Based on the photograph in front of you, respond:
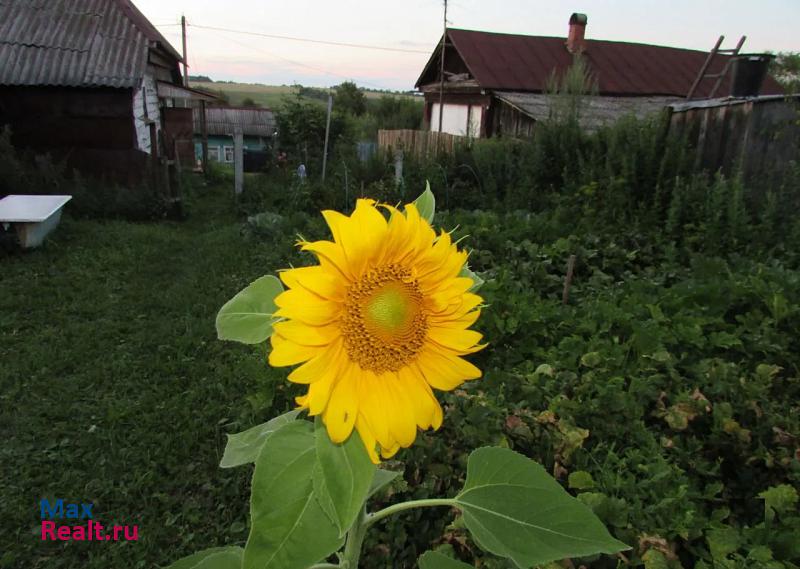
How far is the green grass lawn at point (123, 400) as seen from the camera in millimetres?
2746

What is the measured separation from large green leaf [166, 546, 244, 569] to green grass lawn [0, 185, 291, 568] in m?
2.01

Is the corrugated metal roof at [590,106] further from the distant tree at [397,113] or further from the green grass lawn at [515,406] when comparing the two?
the distant tree at [397,113]

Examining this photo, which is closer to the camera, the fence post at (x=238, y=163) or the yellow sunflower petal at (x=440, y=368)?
the yellow sunflower petal at (x=440, y=368)

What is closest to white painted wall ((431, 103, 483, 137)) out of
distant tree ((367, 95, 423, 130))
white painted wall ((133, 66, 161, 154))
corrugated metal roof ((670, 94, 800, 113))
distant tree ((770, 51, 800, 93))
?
distant tree ((367, 95, 423, 130))

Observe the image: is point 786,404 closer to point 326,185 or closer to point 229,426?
point 229,426

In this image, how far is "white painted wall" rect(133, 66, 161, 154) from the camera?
10159 millimetres

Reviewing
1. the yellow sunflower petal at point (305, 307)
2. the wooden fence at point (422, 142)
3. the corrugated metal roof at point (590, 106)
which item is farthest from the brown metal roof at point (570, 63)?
the yellow sunflower petal at point (305, 307)

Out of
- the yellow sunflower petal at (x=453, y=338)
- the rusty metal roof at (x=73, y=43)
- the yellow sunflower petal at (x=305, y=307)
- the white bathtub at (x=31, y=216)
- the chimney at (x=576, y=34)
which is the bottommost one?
the white bathtub at (x=31, y=216)

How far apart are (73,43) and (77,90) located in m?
1.00

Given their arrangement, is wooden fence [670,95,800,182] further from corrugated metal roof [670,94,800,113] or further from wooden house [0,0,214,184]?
wooden house [0,0,214,184]

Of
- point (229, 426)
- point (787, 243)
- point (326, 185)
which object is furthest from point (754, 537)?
point (326, 185)

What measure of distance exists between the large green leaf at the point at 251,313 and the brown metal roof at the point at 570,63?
15172 millimetres

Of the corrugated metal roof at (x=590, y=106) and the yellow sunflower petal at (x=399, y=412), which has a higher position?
the corrugated metal roof at (x=590, y=106)

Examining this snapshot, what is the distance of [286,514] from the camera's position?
0.62 metres
